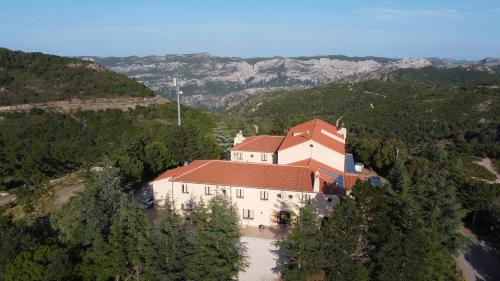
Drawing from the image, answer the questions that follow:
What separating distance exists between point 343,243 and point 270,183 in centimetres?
955

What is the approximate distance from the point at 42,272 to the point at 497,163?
81553mm

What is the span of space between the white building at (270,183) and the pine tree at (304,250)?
388 centimetres

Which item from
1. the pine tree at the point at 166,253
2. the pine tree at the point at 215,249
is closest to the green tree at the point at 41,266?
the pine tree at the point at 166,253

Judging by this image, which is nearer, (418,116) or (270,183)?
(270,183)

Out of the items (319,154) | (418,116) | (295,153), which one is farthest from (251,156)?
(418,116)

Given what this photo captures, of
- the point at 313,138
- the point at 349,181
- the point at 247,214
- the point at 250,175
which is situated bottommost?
the point at 247,214

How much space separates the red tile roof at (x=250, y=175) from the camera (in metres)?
30.6

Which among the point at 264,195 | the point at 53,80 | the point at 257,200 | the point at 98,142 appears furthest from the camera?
the point at 53,80

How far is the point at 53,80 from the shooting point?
88375mm

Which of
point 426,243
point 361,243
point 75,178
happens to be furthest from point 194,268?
point 75,178

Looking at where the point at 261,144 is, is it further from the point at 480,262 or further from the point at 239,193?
the point at 480,262

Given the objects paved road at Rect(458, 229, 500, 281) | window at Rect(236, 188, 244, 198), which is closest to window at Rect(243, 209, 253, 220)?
window at Rect(236, 188, 244, 198)

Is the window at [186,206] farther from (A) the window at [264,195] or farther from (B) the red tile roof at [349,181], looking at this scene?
(B) the red tile roof at [349,181]

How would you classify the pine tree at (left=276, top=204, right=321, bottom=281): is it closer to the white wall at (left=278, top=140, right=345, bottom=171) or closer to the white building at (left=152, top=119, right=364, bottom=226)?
the white building at (left=152, top=119, right=364, bottom=226)
